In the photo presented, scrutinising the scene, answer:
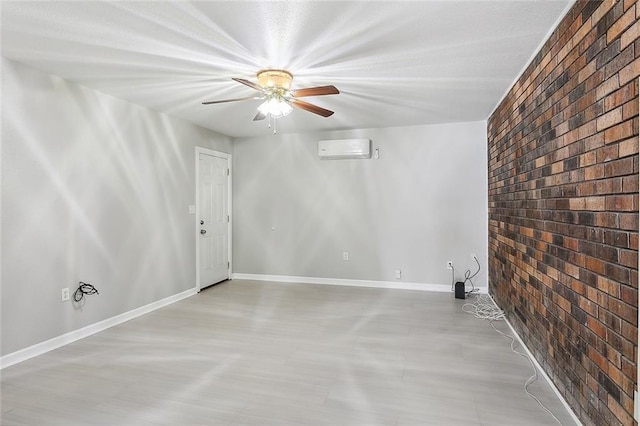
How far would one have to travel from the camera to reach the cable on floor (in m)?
3.23

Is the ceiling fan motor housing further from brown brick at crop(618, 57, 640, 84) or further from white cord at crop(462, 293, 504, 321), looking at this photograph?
white cord at crop(462, 293, 504, 321)

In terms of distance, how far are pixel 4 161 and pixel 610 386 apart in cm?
409

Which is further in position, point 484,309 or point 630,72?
point 484,309

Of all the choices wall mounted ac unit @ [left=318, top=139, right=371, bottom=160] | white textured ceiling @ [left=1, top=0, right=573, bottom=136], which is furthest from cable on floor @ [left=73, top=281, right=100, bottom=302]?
wall mounted ac unit @ [left=318, top=139, right=371, bottom=160]

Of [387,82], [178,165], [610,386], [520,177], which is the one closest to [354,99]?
[387,82]

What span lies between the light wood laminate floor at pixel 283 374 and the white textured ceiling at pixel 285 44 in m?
2.36

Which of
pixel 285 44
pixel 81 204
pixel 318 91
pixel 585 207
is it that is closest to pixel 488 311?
pixel 585 207

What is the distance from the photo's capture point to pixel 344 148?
512cm

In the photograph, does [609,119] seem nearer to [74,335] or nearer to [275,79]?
[275,79]

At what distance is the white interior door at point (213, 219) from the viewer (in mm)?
5043

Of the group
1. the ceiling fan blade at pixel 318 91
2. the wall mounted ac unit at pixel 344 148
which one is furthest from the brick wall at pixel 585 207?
the wall mounted ac unit at pixel 344 148

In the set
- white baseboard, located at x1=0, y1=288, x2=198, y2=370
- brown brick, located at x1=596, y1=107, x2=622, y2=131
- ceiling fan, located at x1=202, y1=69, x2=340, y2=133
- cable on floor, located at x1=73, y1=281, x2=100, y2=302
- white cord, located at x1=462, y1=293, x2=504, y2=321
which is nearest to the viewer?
brown brick, located at x1=596, y1=107, x2=622, y2=131

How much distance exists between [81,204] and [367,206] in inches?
139

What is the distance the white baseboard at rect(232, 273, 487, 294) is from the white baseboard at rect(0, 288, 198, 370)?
1.50 meters
